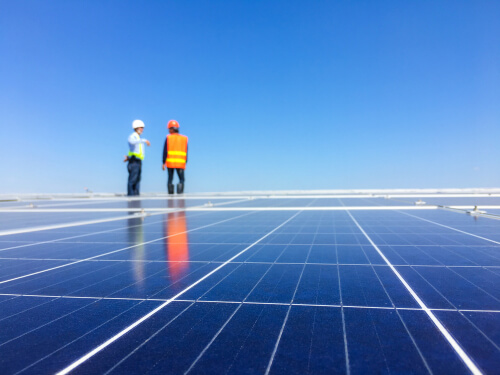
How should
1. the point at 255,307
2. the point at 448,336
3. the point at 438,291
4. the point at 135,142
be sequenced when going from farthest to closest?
the point at 135,142, the point at 438,291, the point at 255,307, the point at 448,336

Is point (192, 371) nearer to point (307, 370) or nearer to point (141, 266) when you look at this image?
point (307, 370)

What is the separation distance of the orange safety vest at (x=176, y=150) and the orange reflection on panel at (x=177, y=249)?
13.3m

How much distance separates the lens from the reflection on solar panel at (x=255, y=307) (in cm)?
199

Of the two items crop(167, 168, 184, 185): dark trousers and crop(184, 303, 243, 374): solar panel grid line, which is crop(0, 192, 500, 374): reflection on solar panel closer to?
crop(184, 303, 243, 374): solar panel grid line

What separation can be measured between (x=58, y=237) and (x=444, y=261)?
6.29 metres

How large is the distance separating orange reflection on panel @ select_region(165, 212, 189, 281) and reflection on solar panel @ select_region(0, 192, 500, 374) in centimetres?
2

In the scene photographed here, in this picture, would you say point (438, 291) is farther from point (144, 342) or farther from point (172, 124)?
point (172, 124)

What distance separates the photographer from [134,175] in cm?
2214

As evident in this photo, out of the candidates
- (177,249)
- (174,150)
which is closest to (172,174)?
(174,150)

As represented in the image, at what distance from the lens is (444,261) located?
13.8 ft

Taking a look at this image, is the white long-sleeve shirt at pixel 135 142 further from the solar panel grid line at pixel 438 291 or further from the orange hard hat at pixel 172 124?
the solar panel grid line at pixel 438 291

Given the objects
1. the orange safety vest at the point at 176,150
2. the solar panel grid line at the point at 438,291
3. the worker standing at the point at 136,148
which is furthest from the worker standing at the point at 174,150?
the solar panel grid line at the point at 438,291

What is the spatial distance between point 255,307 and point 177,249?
108 inches

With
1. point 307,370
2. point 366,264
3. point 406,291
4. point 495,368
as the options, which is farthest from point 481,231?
point 307,370
